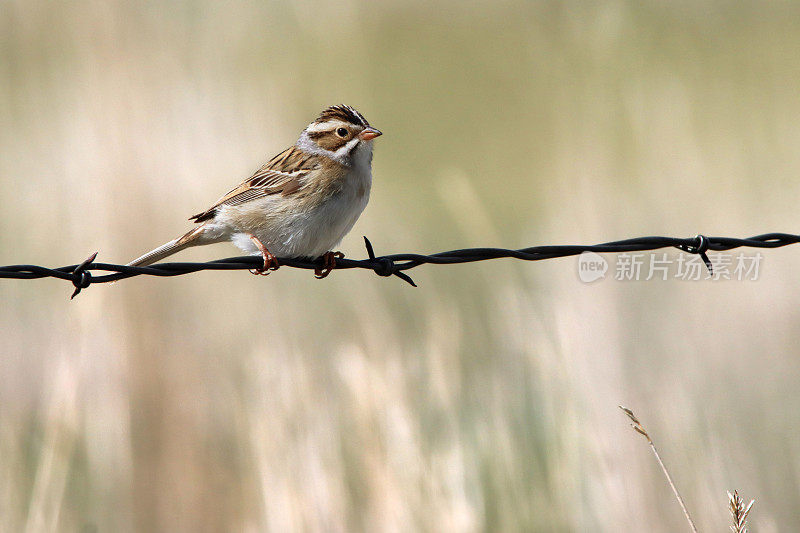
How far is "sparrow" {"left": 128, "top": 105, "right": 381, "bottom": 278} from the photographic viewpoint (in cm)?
447

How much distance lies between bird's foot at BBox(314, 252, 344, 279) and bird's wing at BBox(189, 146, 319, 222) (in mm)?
369

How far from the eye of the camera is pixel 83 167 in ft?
20.2

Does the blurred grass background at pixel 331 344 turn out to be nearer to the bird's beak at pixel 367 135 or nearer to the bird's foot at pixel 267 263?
the bird's foot at pixel 267 263

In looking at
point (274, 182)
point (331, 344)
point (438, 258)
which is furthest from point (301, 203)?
point (331, 344)

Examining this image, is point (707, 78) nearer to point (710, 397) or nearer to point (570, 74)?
point (570, 74)

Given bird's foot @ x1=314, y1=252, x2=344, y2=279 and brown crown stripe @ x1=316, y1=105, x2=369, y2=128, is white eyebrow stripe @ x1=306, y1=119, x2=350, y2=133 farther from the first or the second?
bird's foot @ x1=314, y1=252, x2=344, y2=279

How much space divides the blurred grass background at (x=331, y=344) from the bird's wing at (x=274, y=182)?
2.74 feet

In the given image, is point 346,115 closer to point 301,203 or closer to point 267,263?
point 301,203

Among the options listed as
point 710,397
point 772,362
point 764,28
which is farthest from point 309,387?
point 764,28

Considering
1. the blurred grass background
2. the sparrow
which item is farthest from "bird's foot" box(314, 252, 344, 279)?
the blurred grass background

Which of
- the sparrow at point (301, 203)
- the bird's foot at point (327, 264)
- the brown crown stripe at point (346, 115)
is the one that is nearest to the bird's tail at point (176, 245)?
the sparrow at point (301, 203)

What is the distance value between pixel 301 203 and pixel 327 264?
478 millimetres

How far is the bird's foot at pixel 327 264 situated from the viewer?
4.14 metres

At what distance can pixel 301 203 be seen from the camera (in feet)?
14.8
